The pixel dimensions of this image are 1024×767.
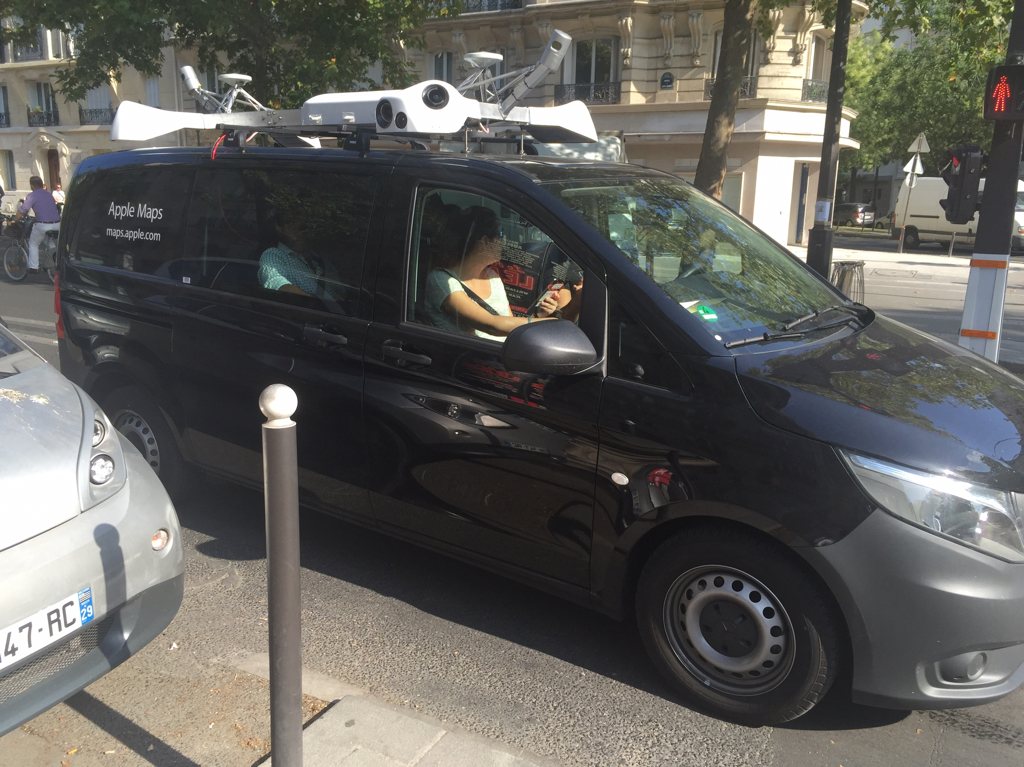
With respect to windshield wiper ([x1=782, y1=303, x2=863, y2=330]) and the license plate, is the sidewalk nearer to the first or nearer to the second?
the license plate

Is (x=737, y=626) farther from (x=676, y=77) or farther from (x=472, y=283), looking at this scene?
(x=676, y=77)

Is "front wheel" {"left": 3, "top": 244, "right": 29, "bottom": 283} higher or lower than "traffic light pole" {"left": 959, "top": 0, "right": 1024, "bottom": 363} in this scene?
lower

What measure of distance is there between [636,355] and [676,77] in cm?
2889

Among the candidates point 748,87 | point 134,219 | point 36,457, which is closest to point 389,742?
point 36,457

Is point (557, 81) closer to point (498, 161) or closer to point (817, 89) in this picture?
point (817, 89)

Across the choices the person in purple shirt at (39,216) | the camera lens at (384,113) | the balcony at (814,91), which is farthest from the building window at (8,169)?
the camera lens at (384,113)

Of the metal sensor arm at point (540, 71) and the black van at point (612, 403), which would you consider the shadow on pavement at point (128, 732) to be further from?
the metal sensor arm at point (540, 71)

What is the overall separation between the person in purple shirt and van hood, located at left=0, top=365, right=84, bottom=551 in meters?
13.3

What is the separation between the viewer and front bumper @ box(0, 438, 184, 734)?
2477 mm

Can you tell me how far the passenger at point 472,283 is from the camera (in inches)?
139

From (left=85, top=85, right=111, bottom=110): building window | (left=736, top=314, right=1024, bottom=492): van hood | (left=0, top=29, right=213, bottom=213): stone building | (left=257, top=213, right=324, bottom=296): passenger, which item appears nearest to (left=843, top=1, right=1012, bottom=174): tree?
(left=0, top=29, right=213, bottom=213): stone building

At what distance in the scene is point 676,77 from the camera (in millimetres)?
29797

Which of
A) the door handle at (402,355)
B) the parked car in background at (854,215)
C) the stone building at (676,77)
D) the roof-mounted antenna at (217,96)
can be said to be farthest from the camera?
the parked car in background at (854,215)

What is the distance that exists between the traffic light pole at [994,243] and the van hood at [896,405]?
542cm
